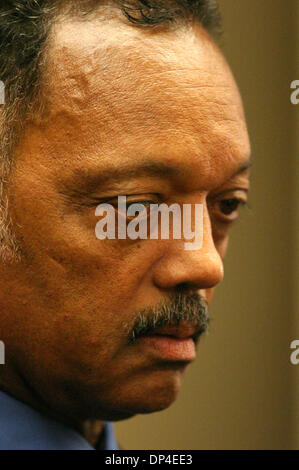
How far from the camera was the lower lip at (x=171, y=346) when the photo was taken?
86cm

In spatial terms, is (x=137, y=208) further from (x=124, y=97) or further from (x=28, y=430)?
(x=28, y=430)

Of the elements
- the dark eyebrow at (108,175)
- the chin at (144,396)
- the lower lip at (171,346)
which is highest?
the dark eyebrow at (108,175)

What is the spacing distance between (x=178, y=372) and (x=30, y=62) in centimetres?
45

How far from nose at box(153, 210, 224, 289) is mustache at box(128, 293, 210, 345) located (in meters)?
0.02

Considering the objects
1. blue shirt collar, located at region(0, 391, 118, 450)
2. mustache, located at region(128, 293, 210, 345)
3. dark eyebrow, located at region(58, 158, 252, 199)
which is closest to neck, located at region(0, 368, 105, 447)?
blue shirt collar, located at region(0, 391, 118, 450)

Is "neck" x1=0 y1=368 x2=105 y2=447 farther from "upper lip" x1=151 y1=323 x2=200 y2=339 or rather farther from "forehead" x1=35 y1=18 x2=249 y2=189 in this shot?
"forehead" x1=35 y1=18 x2=249 y2=189

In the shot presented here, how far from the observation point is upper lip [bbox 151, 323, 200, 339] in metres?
0.86

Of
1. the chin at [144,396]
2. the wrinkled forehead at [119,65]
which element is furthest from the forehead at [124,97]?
the chin at [144,396]

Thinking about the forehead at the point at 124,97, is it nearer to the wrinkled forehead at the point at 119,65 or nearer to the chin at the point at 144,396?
the wrinkled forehead at the point at 119,65

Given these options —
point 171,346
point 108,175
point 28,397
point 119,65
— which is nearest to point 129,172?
point 108,175

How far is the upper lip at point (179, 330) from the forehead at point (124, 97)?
8.0 inches

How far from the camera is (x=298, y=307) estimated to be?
1.68 metres

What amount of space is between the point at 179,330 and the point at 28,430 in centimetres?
25
